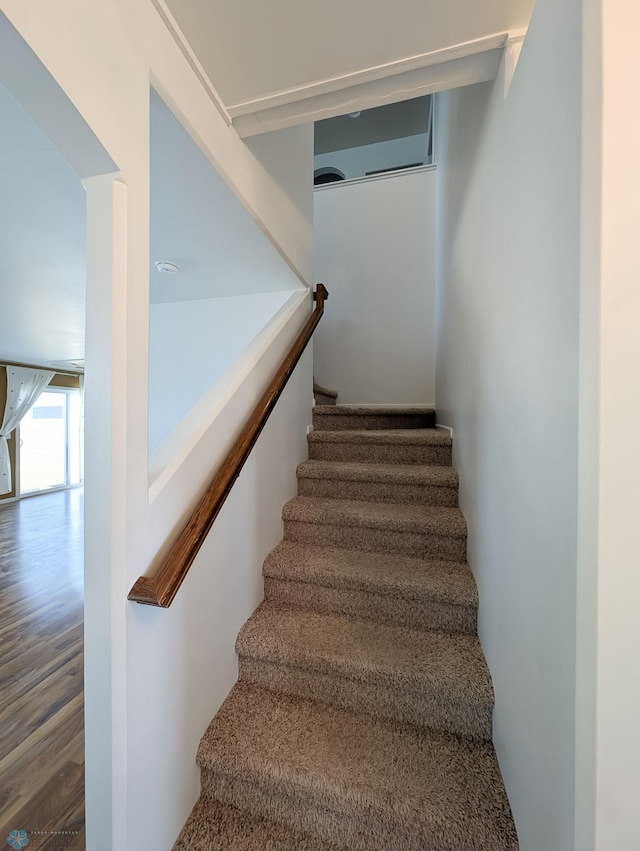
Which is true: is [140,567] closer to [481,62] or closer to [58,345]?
[481,62]

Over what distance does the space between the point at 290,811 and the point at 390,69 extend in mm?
2117

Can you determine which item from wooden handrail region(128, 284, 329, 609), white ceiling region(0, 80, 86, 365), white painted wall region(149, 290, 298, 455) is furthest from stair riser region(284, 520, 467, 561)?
white ceiling region(0, 80, 86, 365)

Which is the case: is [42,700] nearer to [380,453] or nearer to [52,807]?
[52,807]

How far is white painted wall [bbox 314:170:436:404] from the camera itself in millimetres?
2980

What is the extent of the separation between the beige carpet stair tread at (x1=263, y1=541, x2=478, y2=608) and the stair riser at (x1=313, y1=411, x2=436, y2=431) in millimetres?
956

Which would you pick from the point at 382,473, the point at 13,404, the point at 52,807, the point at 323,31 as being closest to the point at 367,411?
the point at 382,473

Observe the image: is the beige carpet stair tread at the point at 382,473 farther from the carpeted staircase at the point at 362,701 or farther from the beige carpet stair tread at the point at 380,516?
the beige carpet stair tread at the point at 380,516

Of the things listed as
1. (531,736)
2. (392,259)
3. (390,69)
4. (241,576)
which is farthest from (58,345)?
(531,736)

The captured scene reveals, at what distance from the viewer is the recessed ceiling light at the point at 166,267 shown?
5.63ft

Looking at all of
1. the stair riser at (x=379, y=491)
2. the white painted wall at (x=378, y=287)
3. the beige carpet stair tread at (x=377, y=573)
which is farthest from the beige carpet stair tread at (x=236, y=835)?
the white painted wall at (x=378, y=287)

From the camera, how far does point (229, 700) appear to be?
1188 millimetres

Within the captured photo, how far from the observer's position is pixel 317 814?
930 mm

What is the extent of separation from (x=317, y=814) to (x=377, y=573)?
2.23 feet

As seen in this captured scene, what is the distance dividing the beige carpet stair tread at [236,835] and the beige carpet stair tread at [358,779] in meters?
0.02
